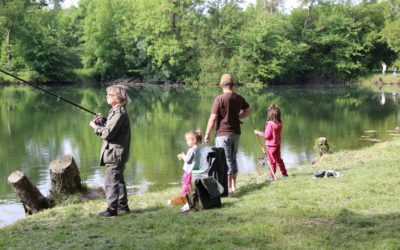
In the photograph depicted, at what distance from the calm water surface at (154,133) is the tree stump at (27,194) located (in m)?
0.52

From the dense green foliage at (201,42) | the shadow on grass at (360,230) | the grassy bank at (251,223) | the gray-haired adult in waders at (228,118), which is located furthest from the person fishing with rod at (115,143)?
the dense green foliage at (201,42)

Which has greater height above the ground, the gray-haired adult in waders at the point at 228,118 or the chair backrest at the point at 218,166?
the gray-haired adult in waders at the point at 228,118

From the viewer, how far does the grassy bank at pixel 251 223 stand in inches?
206

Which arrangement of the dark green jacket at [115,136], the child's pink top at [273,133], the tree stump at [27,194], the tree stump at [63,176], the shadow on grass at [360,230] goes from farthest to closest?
the child's pink top at [273,133] → the tree stump at [63,176] → the tree stump at [27,194] → the dark green jacket at [115,136] → the shadow on grass at [360,230]

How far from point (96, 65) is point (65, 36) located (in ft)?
22.1

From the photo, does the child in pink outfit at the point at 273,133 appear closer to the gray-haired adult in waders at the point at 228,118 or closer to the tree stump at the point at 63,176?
the gray-haired adult in waders at the point at 228,118

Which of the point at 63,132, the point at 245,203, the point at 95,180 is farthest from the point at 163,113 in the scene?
the point at 245,203

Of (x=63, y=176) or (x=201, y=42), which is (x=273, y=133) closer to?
(x=63, y=176)

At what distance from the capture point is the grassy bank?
524 cm

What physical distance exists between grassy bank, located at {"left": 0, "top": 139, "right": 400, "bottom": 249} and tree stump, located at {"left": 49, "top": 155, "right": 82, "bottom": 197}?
141 centimetres

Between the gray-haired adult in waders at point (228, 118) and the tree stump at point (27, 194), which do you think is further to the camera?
the tree stump at point (27, 194)

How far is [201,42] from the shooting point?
56.7m

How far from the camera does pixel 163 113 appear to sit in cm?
2944

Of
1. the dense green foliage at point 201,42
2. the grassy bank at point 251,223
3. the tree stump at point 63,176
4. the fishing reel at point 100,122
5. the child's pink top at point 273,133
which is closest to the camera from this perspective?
the grassy bank at point 251,223
